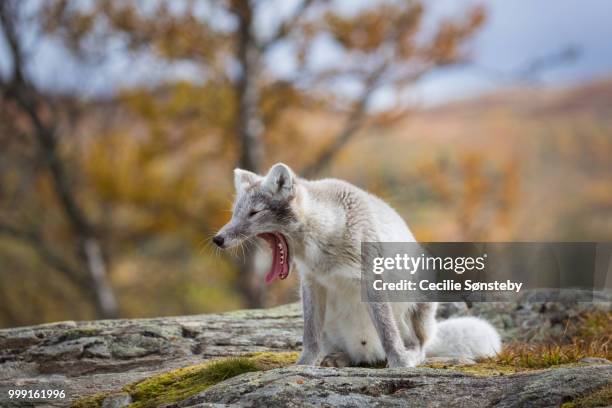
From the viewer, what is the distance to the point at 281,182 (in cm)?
704

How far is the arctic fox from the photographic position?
698 cm

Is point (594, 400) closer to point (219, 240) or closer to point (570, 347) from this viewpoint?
point (570, 347)

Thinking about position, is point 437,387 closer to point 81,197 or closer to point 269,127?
point 269,127

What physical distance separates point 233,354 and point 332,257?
5.22 ft

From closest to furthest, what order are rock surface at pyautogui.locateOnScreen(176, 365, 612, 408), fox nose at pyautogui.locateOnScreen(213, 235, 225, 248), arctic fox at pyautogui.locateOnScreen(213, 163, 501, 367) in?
rock surface at pyautogui.locateOnScreen(176, 365, 612, 408) → fox nose at pyautogui.locateOnScreen(213, 235, 225, 248) → arctic fox at pyautogui.locateOnScreen(213, 163, 501, 367)

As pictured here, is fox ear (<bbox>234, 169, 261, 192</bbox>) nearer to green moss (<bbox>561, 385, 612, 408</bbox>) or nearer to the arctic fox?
the arctic fox

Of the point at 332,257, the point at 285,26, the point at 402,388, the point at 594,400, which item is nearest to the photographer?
the point at 594,400

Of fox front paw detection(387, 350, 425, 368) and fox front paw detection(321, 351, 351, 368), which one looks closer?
fox front paw detection(387, 350, 425, 368)

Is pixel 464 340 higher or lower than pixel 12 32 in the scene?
lower

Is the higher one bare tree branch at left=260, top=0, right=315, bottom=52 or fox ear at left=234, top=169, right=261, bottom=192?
bare tree branch at left=260, top=0, right=315, bottom=52

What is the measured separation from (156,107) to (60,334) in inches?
573

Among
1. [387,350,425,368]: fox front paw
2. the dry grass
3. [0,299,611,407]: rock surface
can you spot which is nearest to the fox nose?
[0,299,611,407]: rock surface

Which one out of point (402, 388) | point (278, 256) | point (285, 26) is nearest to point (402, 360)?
point (402, 388)

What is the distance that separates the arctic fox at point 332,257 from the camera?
6984 mm
